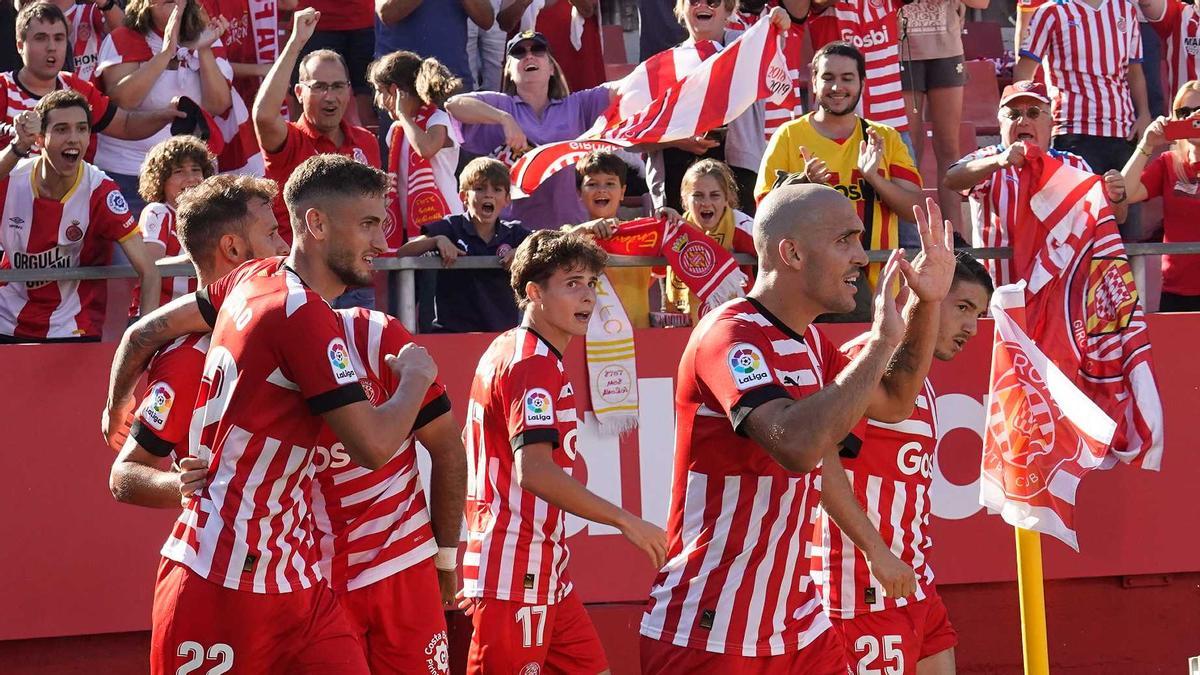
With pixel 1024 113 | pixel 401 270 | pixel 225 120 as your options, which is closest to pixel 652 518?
pixel 401 270

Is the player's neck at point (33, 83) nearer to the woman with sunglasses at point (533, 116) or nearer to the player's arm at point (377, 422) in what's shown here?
the woman with sunglasses at point (533, 116)

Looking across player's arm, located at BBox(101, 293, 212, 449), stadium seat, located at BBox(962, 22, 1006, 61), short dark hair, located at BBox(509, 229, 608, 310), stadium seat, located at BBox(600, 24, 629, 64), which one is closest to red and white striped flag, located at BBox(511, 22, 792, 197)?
short dark hair, located at BBox(509, 229, 608, 310)

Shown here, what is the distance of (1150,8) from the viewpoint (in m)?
11.1

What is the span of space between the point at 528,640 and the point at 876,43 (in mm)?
5073

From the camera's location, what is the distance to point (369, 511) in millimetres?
5734

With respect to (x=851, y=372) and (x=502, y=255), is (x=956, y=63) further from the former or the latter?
(x=851, y=372)

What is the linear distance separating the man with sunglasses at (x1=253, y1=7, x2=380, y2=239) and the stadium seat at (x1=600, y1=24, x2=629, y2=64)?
562 centimetres

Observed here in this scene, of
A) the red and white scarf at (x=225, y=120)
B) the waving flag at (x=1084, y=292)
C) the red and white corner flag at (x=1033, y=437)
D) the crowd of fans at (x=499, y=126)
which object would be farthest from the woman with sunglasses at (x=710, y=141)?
the red and white corner flag at (x=1033, y=437)

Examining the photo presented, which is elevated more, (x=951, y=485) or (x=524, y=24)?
(x=524, y=24)

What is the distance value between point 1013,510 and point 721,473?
8.03 feet

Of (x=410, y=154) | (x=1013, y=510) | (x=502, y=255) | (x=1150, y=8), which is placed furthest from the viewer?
(x=1150, y=8)

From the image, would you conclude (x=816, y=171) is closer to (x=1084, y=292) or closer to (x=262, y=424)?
(x=1084, y=292)

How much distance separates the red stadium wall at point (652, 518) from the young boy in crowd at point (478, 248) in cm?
14

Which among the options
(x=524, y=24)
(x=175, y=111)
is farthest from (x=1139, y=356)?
(x=175, y=111)
